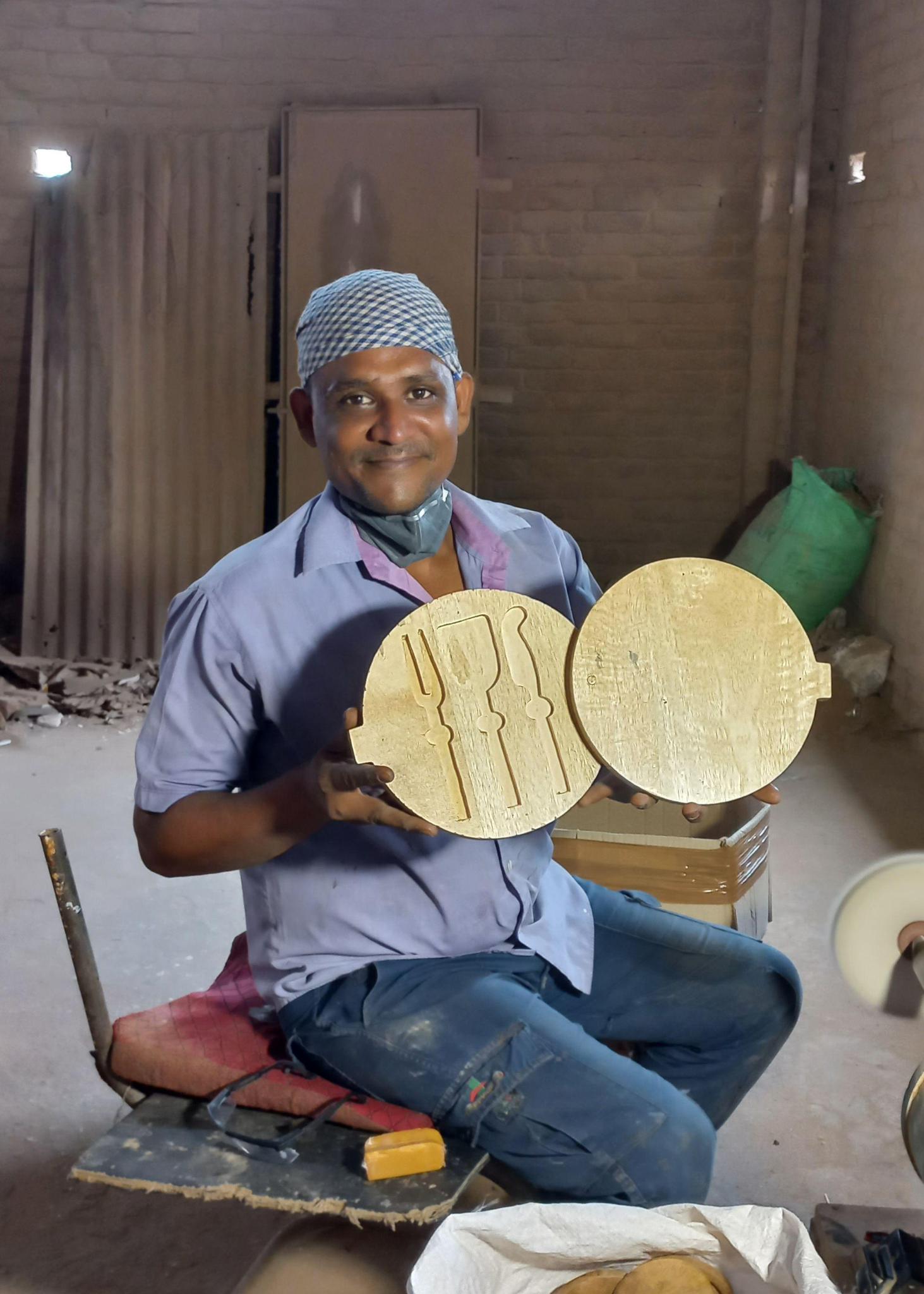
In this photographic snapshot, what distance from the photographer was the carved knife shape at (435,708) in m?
1.40

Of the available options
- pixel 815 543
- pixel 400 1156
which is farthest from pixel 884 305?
pixel 400 1156

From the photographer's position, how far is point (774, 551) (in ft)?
18.1

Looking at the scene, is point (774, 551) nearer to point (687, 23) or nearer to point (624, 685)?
point (687, 23)

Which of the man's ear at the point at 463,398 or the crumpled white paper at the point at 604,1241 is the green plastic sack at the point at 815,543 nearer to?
the man's ear at the point at 463,398

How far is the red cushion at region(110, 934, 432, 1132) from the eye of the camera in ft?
5.43

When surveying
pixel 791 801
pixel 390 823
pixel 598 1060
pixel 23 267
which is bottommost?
pixel 791 801

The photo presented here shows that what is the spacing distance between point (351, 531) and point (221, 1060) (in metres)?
0.79

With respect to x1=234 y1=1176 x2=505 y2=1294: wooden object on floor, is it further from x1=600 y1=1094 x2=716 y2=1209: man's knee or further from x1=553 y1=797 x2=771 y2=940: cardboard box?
x1=553 y1=797 x2=771 y2=940: cardboard box

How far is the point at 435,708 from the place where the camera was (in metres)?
1.41

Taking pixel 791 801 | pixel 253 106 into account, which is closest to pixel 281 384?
pixel 253 106

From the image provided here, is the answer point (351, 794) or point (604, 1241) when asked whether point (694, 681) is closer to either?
point (351, 794)

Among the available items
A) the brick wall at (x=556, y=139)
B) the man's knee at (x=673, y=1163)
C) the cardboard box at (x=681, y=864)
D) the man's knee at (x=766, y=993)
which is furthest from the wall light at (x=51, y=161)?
the man's knee at (x=673, y=1163)

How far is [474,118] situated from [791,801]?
3678mm

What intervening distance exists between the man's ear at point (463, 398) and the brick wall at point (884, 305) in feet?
11.3
